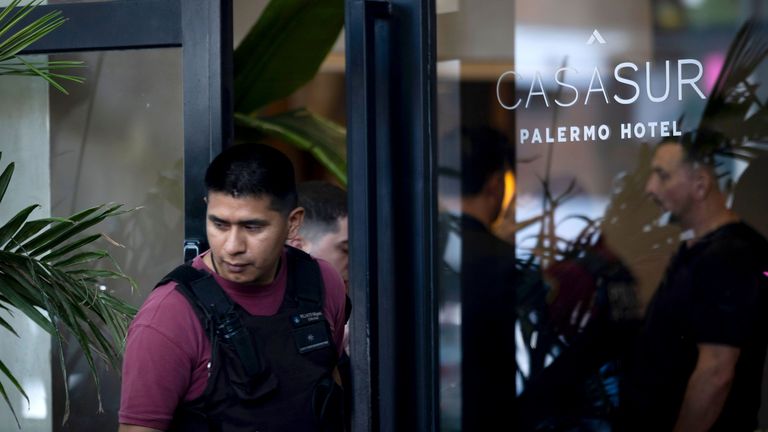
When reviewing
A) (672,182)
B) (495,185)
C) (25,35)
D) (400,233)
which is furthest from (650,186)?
(25,35)

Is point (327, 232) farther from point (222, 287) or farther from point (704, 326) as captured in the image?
Result: point (704, 326)

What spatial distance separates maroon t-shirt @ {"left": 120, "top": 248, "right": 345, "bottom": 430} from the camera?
7.68 feet

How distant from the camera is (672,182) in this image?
314 centimetres

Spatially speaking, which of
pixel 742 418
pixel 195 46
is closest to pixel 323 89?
pixel 195 46

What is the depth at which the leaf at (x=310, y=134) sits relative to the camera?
3.86 metres

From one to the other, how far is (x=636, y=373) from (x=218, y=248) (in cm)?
134

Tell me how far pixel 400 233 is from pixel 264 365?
2.15 feet

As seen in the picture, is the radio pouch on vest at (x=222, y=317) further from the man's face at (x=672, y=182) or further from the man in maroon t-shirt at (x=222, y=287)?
the man's face at (x=672, y=182)

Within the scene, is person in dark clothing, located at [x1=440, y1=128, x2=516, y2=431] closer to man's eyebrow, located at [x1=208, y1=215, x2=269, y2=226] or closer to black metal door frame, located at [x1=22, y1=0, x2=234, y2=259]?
black metal door frame, located at [x1=22, y1=0, x2=234, y2=259]

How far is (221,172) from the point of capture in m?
2.54

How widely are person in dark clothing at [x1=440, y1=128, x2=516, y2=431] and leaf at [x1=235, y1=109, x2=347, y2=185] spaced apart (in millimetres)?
598

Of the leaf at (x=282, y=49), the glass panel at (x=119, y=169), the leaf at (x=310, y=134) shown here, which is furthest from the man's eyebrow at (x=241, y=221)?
the leaf at (x=282, y=49)

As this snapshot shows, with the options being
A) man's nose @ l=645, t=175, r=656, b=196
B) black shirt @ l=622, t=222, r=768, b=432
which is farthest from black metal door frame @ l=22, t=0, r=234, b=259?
black shirt @ l=622, t=222, r=768, b=432

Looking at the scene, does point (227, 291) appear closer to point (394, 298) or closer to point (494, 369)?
point (394, 298)
